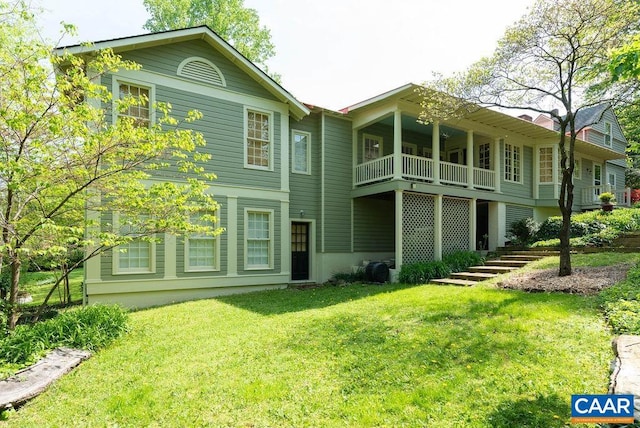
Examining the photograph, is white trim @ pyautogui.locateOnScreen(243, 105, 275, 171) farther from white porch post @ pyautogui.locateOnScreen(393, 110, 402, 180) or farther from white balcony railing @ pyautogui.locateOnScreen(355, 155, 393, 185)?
white porch post @ pyautogui.locateOnScreen(393, 110, 402, 180)

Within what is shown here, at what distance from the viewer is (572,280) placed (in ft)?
25.3

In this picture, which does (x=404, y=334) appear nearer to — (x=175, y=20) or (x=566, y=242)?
(x=566, y=242)

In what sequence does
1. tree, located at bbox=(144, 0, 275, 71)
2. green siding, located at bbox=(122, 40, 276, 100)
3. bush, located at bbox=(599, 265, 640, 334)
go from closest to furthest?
bush, located at bbox=(599, 265, 640, 334), green siding, located at bbox=(122, 40, 276, 100), tree, located at bbox=(144, 0, 275, 71)

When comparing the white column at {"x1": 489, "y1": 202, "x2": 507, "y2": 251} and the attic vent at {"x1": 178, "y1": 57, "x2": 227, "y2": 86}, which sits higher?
the attic vent at {"x1": 178, "y1": 57, "x2": 227, "y2": 86}

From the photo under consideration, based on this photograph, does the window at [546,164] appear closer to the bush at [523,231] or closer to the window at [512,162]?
the window at [512,162]

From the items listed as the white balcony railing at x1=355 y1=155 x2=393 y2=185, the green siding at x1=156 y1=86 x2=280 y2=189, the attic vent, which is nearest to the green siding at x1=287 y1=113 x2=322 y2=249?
the green siding at x1=156 y1=86 x2=280 y2=189

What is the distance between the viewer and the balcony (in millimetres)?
12148

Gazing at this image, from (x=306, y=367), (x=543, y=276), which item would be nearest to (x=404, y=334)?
(x=306, y=367)

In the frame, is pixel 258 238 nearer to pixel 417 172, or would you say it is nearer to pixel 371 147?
pixel 417 172

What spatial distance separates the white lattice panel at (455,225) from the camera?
42.6 feet

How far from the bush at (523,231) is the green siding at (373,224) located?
488cm

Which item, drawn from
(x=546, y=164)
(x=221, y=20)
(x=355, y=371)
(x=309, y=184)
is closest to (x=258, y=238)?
(x=309, y=184)

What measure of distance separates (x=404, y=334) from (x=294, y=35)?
9707mm

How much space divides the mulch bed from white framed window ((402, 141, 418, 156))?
745cm
